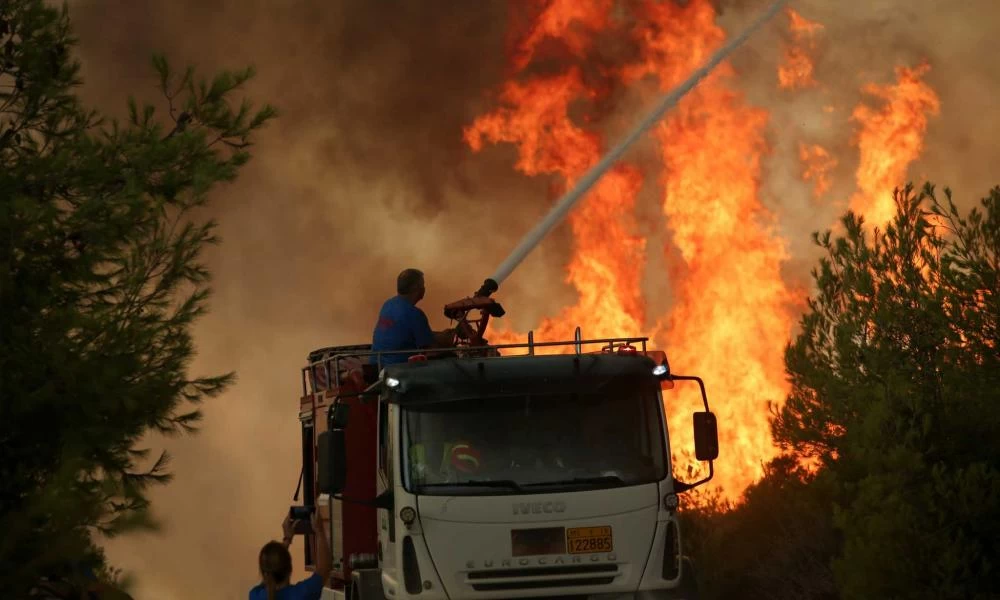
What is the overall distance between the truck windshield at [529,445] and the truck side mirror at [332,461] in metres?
0.54

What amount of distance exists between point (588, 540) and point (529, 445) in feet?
3.12

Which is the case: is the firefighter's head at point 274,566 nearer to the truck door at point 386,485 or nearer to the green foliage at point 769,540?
the truck door at point 386,485

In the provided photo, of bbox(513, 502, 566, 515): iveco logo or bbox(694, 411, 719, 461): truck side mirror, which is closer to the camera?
bbox(513, 502, 566, 515): iveco logo

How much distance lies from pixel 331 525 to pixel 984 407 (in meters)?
10.1

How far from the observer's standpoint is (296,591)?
999 centimetres

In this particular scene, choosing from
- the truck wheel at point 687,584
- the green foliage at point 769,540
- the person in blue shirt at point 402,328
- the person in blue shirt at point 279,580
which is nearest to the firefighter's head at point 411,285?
the person in blue shirt at point 402,328

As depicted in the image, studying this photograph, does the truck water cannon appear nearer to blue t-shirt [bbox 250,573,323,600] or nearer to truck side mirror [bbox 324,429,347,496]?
truck side mirror [bbox 324,429,347,496]

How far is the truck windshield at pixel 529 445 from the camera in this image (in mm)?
12922

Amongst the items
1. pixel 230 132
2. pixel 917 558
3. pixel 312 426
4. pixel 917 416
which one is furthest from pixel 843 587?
pixel 230 132

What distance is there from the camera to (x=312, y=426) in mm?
15883

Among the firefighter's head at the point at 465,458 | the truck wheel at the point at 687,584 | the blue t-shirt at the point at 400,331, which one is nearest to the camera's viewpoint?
the firefighter's head at the point at 465,458

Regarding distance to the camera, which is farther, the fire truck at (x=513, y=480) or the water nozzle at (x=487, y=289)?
the water nozzle at (x=487, y=289)

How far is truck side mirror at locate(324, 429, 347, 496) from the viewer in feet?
41.8

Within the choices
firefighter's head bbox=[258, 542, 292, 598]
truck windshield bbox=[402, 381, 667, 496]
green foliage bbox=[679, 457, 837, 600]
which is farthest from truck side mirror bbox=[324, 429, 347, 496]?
green foliage bbox=[679, 457, 837, 600]
